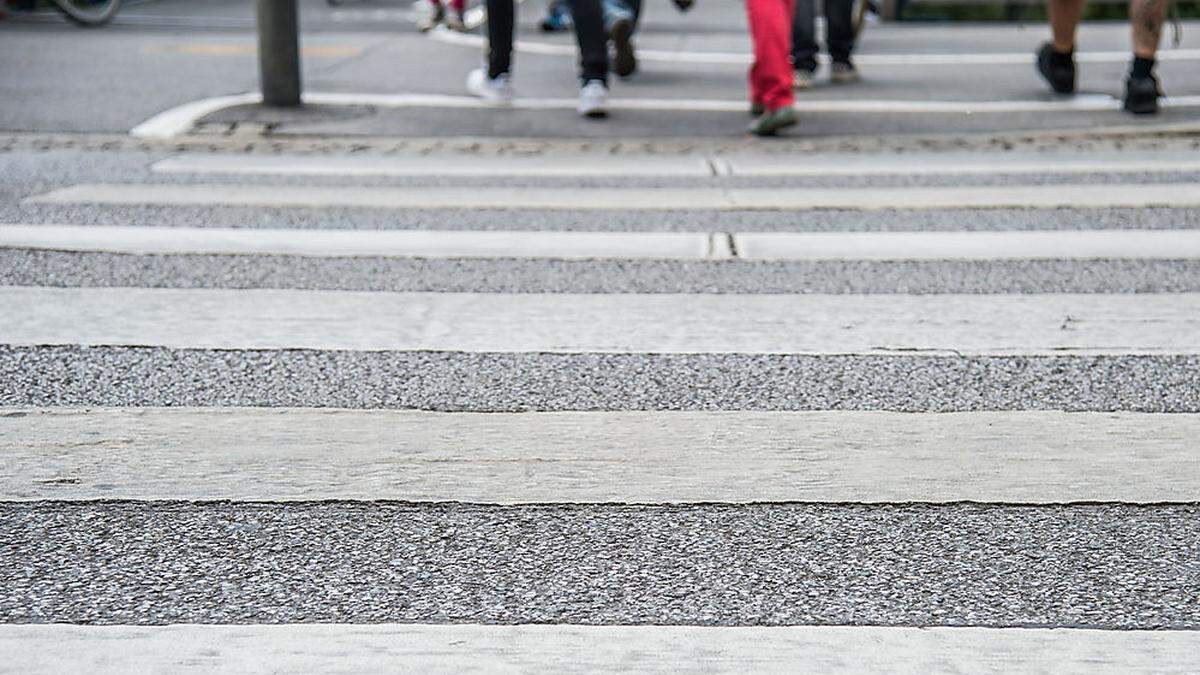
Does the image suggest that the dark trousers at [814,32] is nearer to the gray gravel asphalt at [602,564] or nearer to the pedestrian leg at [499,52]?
the pedestrian leg at [499,52]

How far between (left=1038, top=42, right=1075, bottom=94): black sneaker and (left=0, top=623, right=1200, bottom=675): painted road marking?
6.35 metres

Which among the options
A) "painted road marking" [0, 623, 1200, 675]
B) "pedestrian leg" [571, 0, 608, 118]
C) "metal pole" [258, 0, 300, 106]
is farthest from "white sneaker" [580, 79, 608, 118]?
"painted road marking" [0, 623, 1200, 675]

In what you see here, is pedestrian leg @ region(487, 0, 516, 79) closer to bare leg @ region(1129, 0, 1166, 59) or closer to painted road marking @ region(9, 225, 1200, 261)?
bare leg @ region(1129, 0, 1166, 59)

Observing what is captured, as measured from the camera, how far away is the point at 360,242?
480 centimetres

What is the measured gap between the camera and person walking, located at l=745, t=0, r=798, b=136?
6.95 m

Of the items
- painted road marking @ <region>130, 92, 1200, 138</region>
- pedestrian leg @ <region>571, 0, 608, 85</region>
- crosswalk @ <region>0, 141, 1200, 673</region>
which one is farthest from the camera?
painted road marking @ <region>130, 92, 1200, 138</region>

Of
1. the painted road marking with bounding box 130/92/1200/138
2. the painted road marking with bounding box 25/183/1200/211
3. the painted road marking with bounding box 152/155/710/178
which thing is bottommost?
the painted road marking with bounding box 130/92/1200/138

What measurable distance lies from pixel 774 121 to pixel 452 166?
1.49 m

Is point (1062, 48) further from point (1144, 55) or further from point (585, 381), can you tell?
point (585, 381)

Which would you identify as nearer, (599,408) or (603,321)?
(599,408)

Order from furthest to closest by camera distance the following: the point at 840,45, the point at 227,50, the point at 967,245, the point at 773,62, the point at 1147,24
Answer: the point at 227,50, the point at 840,45, the point at 1147,24, the point at 773,62, the point at 967,245

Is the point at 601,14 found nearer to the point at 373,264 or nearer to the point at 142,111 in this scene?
the point at 142,111

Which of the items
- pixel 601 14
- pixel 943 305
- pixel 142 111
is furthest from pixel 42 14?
pixel 943 305

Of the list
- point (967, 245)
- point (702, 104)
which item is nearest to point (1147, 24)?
point (702, 104)
